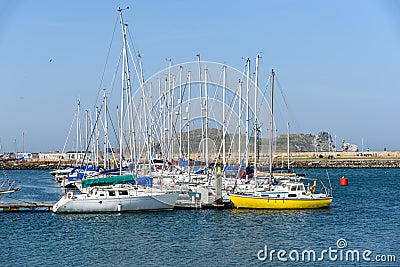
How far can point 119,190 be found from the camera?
142ft

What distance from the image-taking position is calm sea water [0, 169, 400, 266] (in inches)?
1180

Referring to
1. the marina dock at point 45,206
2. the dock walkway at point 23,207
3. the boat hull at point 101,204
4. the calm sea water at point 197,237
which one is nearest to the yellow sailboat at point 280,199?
the calm sea water at point 197,237

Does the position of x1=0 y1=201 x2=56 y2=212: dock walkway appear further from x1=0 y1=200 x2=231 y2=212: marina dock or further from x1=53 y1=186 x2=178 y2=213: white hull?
x1=53 y1=186 x2=178 y2=213: white hull

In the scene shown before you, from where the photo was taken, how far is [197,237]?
3553 centimetres

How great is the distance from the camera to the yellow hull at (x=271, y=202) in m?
44.3

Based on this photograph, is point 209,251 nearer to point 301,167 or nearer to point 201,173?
point 201,173

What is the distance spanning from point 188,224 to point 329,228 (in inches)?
308

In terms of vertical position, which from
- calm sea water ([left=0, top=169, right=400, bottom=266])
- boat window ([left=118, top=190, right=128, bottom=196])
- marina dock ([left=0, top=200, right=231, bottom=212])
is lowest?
calm sea water ([left=0, top=169, right=400, bottom=266])

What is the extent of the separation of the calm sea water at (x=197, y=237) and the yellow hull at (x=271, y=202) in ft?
2.02

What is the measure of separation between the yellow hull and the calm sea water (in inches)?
24.2

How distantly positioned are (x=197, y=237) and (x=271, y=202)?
9.96 meters

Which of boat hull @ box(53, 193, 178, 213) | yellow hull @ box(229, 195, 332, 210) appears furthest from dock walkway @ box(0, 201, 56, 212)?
yellow hull @ box(229, 195, 332, 210)

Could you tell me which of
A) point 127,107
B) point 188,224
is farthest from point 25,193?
point 188,224

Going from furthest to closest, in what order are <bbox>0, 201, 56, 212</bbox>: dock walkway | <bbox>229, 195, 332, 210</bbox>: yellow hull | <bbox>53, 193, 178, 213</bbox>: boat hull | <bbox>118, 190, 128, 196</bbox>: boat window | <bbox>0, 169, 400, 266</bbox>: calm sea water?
1. <bbox>0, 201, 56, 212</bbox>: dock walkway
2. <bbox>229, 195, 332, 210</bbox>: yellow hull
3. <bbox>118, 190, 128, 196</bbox>: boat window
4. <bbox>53, 193, 178, 213</bbox>: boat hull
5. <bbox>0, 169, 400, 266</bbox>: calm sea water
